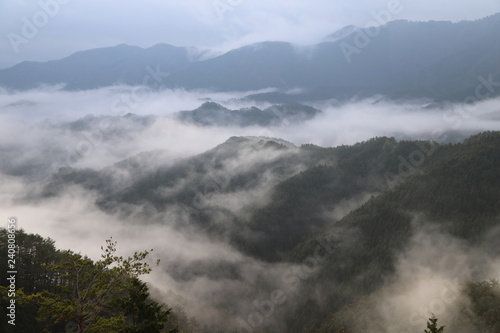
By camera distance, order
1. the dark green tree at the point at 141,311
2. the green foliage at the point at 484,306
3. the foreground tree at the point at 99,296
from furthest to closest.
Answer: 1. the green foliage at the point at 484,306
2. the dark green tree at the point at 141,311
3. the foreground tree at the point at 99,296

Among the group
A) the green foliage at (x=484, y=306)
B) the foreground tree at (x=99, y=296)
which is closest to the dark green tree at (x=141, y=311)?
the foreground tree at (x=99, y=296)

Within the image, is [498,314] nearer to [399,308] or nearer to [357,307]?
[399,308]

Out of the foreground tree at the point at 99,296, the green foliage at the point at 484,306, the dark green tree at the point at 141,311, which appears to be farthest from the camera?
the green foliage at the point at 484,306

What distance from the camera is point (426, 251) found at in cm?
19538

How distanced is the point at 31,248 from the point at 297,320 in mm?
117593

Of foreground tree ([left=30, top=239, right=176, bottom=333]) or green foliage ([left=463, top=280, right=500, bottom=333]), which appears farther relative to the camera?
green foliage ([left=463, top=280, right=500, bottom=333])

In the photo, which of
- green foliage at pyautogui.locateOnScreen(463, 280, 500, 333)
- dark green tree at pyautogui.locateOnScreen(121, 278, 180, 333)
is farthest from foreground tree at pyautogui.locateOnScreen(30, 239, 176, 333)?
green foliage at pyautogui.locateOnScreen(463, 280, 500, 333)

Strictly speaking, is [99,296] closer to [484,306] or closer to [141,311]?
[141,311]

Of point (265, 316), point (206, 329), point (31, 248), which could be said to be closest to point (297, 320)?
point (265, 316)

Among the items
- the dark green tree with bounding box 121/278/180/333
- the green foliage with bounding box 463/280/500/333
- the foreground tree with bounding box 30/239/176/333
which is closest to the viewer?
the foreground tree with bounding box 30/239/176/333

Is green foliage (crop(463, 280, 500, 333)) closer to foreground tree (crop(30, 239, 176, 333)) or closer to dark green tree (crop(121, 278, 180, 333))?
dark green tree (crop(121, 278, 180, 333))

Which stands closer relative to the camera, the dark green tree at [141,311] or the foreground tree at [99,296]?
the foreground tree at [99,296]

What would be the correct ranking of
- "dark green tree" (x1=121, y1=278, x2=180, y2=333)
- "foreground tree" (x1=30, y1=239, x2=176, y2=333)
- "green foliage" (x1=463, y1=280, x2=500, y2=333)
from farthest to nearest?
"green foliage" (x1=463, y1=280, x2=500, y2=333)
"dark green tree" (x1=121, y1=278, x2=180, y2=333)
"foreground tree" (x1=30, y1=239, x2=176, y2=333)

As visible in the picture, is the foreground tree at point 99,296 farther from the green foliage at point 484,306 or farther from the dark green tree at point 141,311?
the green foliage at point 484,306
